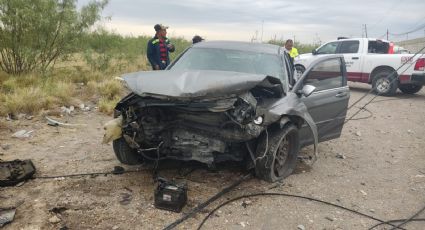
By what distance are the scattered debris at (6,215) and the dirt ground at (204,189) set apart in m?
0.05

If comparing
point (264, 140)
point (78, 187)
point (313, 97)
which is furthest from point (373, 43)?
point (78, 187)

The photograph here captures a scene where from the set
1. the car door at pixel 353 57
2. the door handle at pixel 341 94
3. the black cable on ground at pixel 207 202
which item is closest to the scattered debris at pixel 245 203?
the black cable on ground at pixel 207 202

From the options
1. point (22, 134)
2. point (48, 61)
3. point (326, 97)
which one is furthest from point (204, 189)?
point (48, 61)

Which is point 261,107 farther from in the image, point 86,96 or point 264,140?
point 86,96

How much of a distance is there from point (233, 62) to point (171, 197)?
2.24 m

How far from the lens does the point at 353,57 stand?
1388cm

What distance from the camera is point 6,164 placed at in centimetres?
472

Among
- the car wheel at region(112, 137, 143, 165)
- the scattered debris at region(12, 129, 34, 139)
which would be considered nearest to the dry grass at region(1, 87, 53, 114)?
the scattered debris at region(12, 129, 34, 139)

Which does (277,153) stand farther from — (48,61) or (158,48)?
(48,61)

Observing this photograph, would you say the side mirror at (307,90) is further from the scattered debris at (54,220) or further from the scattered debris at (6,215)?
the scattered debris at (6,215)

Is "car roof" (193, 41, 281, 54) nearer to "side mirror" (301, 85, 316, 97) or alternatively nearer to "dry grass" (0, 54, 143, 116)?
"side mirror" (301, 85, 316, 97)

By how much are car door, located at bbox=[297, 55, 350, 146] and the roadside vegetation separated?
450 centimetres

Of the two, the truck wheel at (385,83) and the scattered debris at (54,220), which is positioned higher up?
the truck wheel at (385,83)

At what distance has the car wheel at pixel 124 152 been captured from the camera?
5039mm
